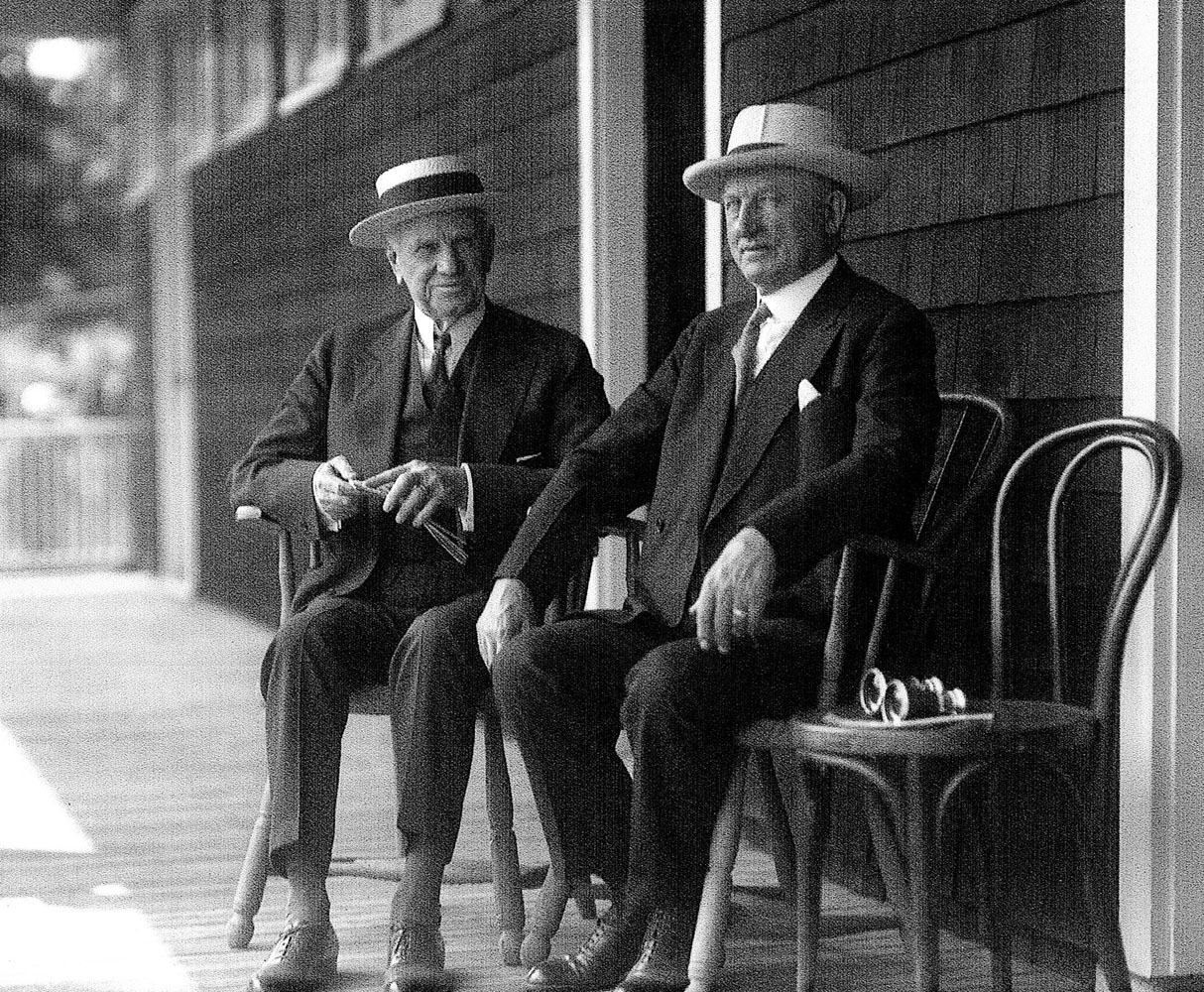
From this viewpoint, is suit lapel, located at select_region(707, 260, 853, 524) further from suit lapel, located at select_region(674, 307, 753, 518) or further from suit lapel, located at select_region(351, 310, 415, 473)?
suit lapel, located at select_region(351, 310, 415, 473)

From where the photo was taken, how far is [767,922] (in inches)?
131

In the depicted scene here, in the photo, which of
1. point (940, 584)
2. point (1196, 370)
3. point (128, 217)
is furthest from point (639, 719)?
point (128, 217)

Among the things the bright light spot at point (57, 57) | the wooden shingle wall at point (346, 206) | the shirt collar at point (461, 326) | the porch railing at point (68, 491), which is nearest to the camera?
the shirt collar at point (461, 326)

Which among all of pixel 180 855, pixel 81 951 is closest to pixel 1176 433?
pixel 81 951

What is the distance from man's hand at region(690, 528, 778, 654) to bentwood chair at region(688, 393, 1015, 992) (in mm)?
103

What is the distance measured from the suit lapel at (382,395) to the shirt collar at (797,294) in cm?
71

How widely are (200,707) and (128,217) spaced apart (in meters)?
6.06

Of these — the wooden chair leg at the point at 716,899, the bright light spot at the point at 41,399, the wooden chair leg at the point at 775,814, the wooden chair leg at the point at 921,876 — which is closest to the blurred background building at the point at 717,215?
the wooden chair leg at the point at 775,814

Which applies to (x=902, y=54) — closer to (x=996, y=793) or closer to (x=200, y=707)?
(x=996, y=793)

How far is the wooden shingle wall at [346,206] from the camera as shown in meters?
5.04

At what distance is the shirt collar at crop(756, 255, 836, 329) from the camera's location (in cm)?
293

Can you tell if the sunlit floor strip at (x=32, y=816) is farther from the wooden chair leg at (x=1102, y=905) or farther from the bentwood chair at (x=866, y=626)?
the wooden chair leg at (x=1102, y=905)

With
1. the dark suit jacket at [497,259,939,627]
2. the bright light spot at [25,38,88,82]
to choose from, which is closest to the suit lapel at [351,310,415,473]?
the dark suit jacket at [497,259,939,627]

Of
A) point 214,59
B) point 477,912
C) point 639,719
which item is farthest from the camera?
point 214,59
